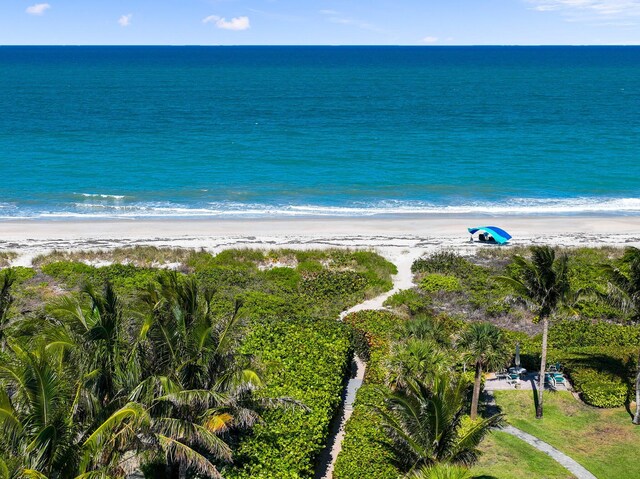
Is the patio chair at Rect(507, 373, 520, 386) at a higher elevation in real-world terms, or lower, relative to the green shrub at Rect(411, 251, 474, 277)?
lower

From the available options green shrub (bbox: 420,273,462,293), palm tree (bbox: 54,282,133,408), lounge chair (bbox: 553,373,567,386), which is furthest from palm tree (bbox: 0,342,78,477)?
green shrub (bbox: 420,273,462,293)

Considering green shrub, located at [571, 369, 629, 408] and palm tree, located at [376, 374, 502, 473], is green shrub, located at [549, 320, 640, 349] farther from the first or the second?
palm tree, located at [376, 374, 502, 473]

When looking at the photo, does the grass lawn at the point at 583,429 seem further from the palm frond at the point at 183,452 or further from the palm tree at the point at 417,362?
the palm frond at the point at 183,452

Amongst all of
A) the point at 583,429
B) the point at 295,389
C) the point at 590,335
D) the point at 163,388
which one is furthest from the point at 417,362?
the point at 590,335

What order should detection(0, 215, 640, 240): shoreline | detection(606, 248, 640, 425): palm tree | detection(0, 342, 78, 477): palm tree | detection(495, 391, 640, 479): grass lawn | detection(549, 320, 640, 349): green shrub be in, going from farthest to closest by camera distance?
detection(0, 215, 640, 240): shoreline, detection(549, 320, 640, 349): green shrub, detection(606, 248, 640, 425): palm tree, detection(495, 391, 640, 479): grass lawn, detection(0, 342, 78, 477): palm tree

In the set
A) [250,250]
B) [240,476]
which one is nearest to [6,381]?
[240,476]

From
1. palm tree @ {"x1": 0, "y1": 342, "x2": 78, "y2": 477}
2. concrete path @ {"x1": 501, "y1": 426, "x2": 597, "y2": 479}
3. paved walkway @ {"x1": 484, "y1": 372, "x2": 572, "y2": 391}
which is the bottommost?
concrete path @ {"x1": 501, "y1": 426, "x2": 597, "y2": 479}

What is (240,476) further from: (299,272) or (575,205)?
(575,205)

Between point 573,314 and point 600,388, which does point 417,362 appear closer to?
point 600,388
